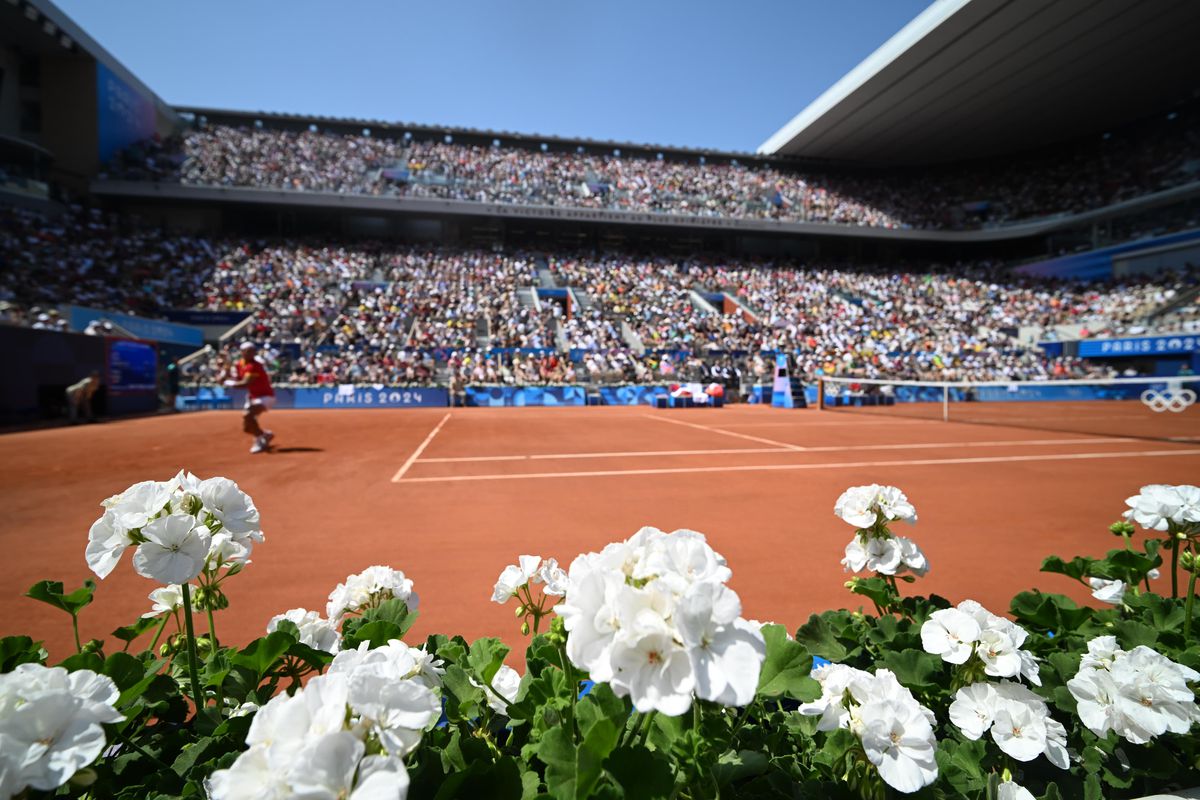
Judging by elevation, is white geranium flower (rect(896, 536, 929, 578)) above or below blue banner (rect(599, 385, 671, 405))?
below

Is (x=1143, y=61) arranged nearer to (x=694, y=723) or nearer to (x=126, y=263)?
(x=694, y=723)

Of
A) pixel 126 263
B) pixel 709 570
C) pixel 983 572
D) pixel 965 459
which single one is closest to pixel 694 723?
pixel 709 570

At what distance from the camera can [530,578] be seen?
1.46 metres

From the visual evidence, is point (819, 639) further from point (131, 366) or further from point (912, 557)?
point (131, 366)

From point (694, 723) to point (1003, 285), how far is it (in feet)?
160

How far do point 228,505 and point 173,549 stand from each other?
0.15m

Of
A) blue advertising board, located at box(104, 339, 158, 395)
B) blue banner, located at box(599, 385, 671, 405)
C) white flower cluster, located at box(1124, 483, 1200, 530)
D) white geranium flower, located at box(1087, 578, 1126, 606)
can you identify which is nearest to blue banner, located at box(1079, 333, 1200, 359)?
blue banner, located at box(599, 385, 671, 405)

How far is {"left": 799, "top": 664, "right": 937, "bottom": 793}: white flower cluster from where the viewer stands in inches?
39.0

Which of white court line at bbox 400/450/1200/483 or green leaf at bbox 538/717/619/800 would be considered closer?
green leaf at bbox 538/717/619/800

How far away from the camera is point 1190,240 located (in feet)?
109

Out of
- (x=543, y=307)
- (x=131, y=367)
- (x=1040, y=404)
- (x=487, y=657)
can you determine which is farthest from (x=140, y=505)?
(x=1040, y=404)

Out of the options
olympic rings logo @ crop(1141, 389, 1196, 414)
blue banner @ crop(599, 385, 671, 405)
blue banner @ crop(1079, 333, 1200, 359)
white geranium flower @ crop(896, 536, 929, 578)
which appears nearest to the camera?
white geranium flower @ crop(896, 536, 929, 578)

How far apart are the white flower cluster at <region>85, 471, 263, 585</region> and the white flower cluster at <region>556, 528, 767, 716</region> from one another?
0.84 metres

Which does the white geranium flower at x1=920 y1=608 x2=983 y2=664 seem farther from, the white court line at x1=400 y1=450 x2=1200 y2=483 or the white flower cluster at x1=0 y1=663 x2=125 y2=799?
the white court line at x1=400 y1=450 x2=1200 y2=483
